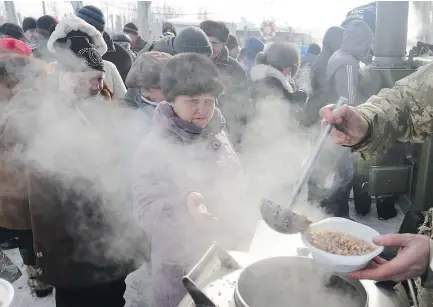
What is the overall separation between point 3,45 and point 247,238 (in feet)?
8.86

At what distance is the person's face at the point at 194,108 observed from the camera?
6.89 feet

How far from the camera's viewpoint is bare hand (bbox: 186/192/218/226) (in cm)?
168

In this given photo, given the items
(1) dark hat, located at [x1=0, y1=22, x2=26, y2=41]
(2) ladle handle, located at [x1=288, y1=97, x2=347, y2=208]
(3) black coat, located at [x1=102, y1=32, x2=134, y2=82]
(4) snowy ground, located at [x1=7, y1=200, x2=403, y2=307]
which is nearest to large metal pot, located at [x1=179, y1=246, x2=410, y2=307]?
(2) ladle handle, located at [x1=288, y1=97, x2=347, y2=208]

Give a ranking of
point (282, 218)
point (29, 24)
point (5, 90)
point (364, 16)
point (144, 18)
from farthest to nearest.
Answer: point (144, 18)
point (29, 24)
point (364, 16)
point (5, 90)
point (282, 218)

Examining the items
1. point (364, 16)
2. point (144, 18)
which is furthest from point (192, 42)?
point (144, 18)

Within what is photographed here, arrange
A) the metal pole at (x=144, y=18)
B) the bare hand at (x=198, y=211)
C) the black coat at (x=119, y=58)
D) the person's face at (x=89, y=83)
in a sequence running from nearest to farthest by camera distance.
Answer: the bare hand at (x=198, y=211) < the person's face at (x=89, y=83) < the black coat at (x=119, y=58) < the metal pole at (x=144, y=18)

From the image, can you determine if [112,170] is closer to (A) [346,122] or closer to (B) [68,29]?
(B) [68,29]

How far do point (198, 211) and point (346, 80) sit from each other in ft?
10.8

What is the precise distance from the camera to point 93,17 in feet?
15.3

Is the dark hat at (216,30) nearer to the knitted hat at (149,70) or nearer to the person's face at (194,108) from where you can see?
the knitted hat at (149,70)

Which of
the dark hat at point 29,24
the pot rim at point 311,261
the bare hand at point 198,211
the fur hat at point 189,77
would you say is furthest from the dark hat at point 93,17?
the pot rim at point 311,261

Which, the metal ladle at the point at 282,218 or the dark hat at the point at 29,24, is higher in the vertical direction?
the dark hat at the point at 29,24

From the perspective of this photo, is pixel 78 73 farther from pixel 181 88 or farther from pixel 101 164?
pixel 181 88

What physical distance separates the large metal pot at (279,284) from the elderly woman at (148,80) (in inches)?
58.9
